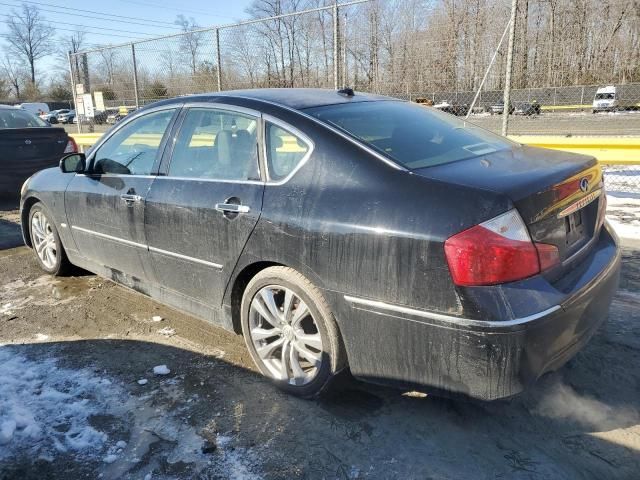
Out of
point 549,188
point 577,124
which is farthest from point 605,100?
point 549,188

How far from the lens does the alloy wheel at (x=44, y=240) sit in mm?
4875

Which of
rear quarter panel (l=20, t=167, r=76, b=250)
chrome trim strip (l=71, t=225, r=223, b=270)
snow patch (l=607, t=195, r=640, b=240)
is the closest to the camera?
chrome trim strip (l=71, t=225, r=223, b=270)

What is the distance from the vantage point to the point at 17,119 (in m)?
8.72

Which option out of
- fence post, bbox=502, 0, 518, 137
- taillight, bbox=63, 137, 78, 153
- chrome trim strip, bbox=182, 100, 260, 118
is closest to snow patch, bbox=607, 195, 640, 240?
fence post, bbox=502, 0, 518, 137

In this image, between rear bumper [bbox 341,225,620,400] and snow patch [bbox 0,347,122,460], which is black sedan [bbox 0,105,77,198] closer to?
snow patch [bbox 0,347,122,460]

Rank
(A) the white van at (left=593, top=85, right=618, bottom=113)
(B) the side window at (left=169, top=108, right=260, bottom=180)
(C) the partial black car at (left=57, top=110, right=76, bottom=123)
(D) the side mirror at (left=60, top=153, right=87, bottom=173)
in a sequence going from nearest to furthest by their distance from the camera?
(B) the side window at (left=169, top=108, right=260, bottom=180) → (D) the side mirror at (left=60, top=153, right=87, bottom=173) → (A) the white van at (left=593, top=85, right=618, bottom=113) → (C) the partial black car at (left=57, top=110, right=76, bottom=123)

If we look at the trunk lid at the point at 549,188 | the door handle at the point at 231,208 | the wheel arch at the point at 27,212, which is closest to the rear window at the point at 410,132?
the trunk lid at the point at 549,188

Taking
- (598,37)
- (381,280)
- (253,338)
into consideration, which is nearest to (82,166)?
(253,338)

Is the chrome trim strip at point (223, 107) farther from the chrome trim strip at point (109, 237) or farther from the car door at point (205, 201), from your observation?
the chrome trim strip at point (109, 237)

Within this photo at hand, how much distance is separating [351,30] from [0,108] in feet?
19.8

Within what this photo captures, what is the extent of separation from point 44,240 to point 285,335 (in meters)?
3.29

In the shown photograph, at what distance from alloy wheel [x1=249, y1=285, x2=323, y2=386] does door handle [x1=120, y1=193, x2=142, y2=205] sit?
1.21 meters

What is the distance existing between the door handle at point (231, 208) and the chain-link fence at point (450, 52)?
16.3 feet

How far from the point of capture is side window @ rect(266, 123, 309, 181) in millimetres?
2742
